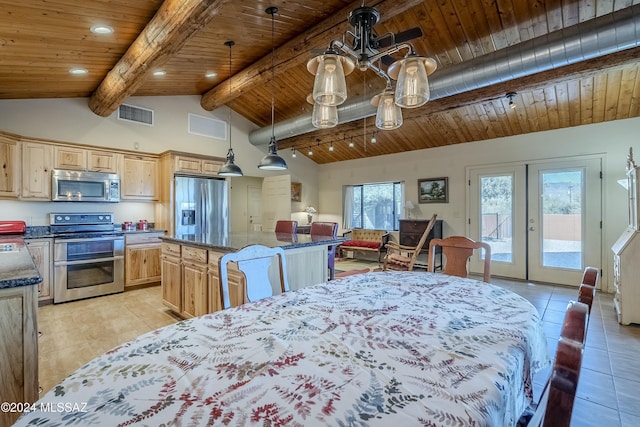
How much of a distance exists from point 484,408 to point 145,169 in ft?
18.9

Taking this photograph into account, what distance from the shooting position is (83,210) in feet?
15.2

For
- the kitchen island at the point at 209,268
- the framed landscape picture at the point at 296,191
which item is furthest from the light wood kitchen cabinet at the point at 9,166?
the framed landscape picture at the point at 296,191

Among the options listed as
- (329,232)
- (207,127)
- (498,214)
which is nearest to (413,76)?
(329,232)

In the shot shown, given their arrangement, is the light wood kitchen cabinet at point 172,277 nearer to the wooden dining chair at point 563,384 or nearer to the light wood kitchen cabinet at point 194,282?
the light wood kitchen cabinet at point 194,282

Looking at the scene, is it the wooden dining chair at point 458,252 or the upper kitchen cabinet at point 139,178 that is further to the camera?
the upper kitchen cabinet at point 139,178

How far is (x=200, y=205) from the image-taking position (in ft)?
17.8

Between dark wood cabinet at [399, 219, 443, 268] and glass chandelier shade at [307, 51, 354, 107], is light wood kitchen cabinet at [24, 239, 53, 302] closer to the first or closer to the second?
glass chandelier shade at [307, 51, 354, 107]

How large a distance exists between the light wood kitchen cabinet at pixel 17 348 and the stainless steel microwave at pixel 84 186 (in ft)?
12.0

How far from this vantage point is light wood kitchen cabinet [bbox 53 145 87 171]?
4.25 meters

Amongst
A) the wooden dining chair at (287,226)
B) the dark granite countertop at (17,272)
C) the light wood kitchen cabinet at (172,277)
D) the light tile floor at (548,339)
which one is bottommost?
the light tile floor at (548,339)

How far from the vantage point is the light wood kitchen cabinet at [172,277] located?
3.29 metres

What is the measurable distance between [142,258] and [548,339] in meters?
5.39

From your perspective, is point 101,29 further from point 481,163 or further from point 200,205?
point 481,163

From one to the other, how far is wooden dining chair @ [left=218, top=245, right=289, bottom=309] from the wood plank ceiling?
6.78 feet
